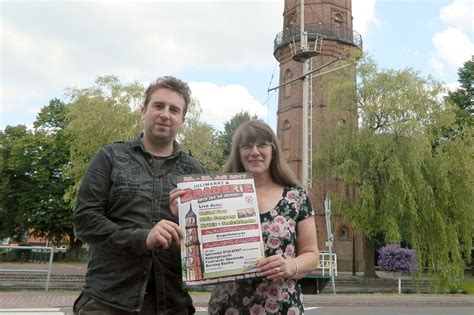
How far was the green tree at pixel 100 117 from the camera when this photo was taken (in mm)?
24891

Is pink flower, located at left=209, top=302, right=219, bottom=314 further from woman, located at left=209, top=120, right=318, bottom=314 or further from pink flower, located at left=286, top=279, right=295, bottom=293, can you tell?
pink flower, located at left=286, top=279, right=295, bottom=293

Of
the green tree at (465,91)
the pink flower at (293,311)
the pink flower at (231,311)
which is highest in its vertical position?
the green tree at (465,91)

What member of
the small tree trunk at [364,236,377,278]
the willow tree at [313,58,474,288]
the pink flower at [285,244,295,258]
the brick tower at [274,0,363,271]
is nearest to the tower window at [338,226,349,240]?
the brick tower at [274,0,363,271]

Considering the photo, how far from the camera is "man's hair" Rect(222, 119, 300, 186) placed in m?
3.10

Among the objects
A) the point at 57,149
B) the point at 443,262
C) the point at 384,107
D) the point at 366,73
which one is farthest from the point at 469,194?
the point at 57,149

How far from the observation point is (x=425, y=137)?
72.7ft

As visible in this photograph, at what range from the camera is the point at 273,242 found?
2.98 meters

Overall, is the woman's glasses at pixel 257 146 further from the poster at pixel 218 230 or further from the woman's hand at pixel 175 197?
the woman's hand at pixel 175 197

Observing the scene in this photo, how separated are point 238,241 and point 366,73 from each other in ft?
78.3

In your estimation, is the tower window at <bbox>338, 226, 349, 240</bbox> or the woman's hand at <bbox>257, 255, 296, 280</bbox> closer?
the woman's hand at <bbox>257, 255, 296, 280</bbox>

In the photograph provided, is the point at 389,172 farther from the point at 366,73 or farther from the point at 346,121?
the point at 366,73

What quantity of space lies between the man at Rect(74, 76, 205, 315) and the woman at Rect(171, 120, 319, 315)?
0.35m

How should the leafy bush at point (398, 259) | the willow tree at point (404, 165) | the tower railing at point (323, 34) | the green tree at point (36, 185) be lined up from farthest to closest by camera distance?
the green tree at point (36, 185) → the tower railing at point (323, 34) → the willow tree at point (404, 165) → the leafy bush at point (398, 259)

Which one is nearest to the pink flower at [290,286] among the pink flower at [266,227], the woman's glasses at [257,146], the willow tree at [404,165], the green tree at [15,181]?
the pink flower at [266,227]
